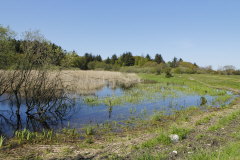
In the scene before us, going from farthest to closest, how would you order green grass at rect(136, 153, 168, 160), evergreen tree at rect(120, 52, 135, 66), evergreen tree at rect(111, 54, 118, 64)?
evergreen tree at rect(111, 54, 118, 64), evergreen tree at rect(120, 52, 135, 66), green grass at rect(136, 153, 168, 160)

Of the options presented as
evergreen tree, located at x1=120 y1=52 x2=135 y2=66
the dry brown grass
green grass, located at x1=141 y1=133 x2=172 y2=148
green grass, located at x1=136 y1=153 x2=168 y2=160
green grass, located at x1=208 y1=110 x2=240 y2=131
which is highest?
evergreen tree, located at x1=120 y1=52 x2=135 y2=66

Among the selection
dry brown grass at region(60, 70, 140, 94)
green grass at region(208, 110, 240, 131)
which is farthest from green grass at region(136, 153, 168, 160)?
dry brown grass at region(60, 70, 140, 94)

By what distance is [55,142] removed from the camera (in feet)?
25.9

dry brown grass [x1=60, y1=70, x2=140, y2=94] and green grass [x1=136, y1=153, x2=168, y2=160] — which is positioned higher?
dry brown grass [x1=60, y1=70, x2=140, y2=94]

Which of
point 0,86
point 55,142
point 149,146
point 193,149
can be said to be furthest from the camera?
point 0,86

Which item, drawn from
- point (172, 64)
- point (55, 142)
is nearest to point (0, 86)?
point (55, 142)

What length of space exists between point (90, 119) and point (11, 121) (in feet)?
16.7

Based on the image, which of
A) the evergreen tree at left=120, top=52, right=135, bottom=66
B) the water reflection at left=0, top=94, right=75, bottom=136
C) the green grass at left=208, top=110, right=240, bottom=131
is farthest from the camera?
the evergreen tree at left=120, top=52, right=135, bottom=66

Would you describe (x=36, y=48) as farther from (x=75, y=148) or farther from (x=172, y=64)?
(x=172, y=64)

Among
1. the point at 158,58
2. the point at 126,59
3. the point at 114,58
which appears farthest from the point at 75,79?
the point at 158,58

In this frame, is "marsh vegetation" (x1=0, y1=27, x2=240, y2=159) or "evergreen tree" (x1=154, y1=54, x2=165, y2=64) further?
"evergreen tree" (x1=154, y1=54, x2=165, y2=64)

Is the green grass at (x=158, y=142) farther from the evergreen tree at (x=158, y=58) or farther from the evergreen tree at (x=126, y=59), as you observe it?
the evergreen tree at (x=158, y=58)

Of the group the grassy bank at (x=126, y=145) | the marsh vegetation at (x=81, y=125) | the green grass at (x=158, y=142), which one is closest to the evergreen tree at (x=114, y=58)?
the marsh vegetation at (x=81, y=125)

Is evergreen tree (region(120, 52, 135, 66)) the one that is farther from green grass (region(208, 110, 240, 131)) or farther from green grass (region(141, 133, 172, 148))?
green grass (region(141, 133, 172, 148))
